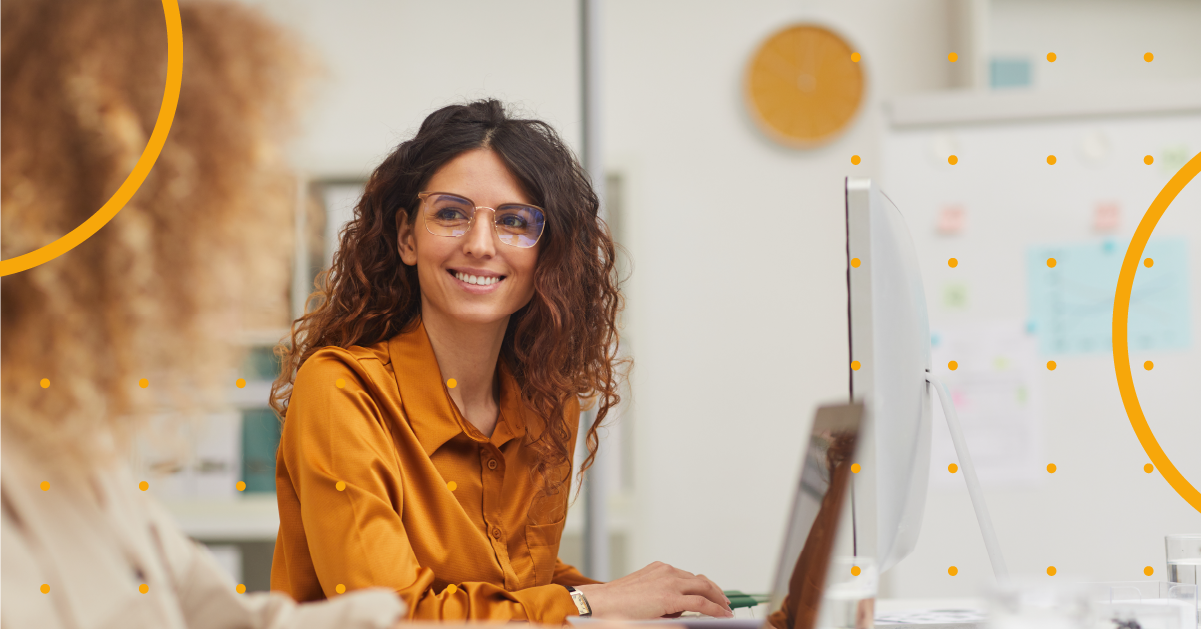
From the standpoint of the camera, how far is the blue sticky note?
2.28m

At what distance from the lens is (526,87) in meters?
2.98

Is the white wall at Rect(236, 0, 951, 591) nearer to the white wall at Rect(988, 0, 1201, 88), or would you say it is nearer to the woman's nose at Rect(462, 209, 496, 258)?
the white wall at Rect(988, 0, 1201, 88)

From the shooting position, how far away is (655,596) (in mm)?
1021

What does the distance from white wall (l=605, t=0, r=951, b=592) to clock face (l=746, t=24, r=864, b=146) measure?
0.05 m

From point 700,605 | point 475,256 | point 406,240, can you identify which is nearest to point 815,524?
point 700,605

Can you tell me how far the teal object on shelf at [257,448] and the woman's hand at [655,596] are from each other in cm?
206

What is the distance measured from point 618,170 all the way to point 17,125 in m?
2.42

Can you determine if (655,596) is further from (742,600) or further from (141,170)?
(141,170)

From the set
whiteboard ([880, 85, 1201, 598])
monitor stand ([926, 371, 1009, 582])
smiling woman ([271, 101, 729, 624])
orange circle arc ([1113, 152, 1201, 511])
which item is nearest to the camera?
monitor stand ([926, 371, 1009, 582])

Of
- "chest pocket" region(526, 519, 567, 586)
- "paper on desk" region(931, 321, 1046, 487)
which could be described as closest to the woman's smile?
"chest pocket" region(526, 519, 567, 586)

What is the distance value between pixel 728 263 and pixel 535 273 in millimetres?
1739

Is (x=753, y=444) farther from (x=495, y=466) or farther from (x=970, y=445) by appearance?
(x=495, y=466)

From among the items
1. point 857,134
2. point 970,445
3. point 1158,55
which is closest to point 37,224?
point 970,445

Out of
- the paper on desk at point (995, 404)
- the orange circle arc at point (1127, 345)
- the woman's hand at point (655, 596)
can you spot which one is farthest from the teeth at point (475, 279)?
the orange circle arc at point (1127, 345)
